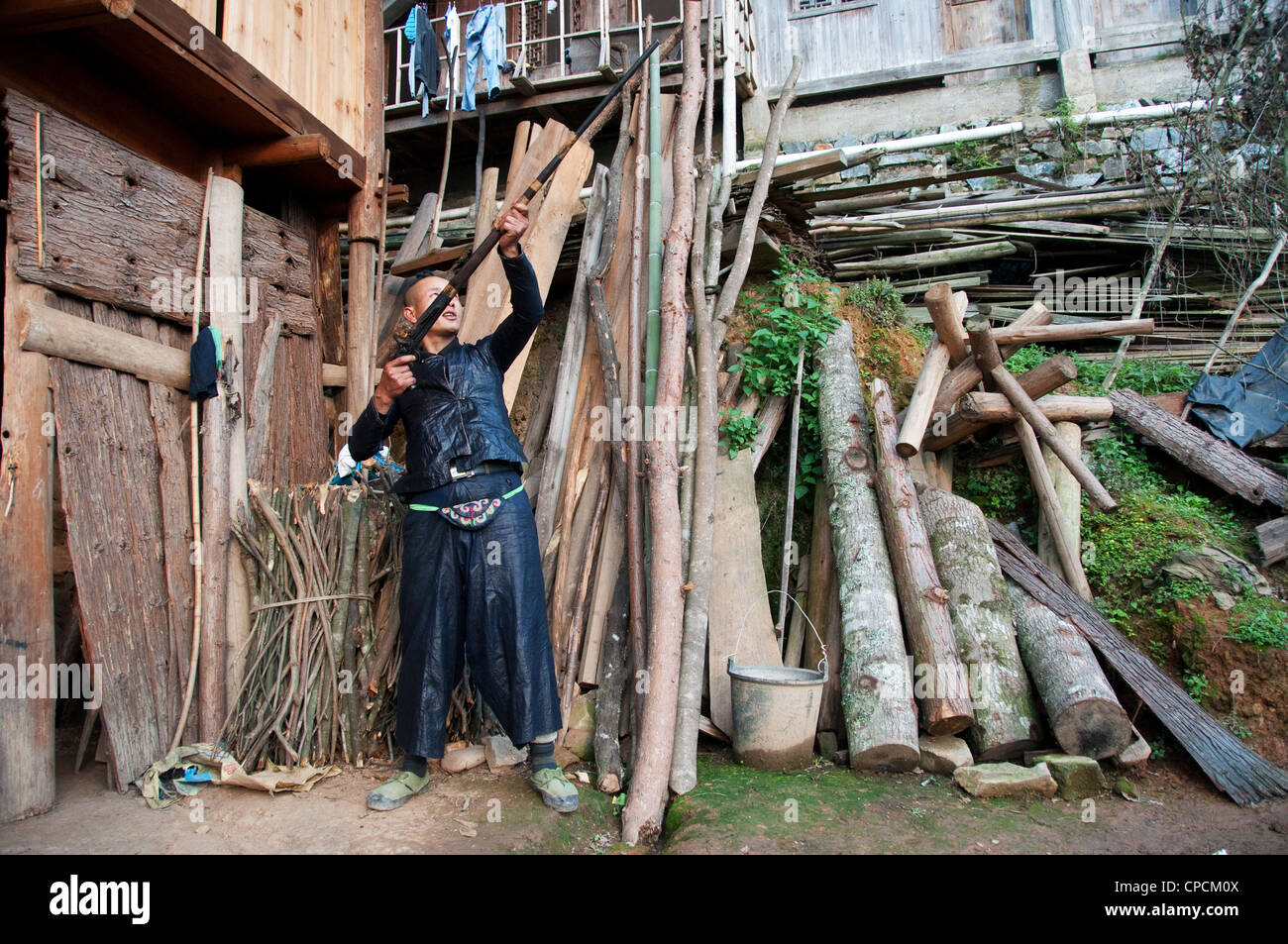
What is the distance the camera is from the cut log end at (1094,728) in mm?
3762

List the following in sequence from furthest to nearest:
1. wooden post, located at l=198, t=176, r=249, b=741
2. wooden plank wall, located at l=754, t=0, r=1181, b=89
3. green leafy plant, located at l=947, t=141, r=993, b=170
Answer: wooden plank wall, located at l=754, t=0, r=1181, b=89 < green leafy plant, located at l=947, t=141, r=993, b=170 < wooden post, located at l=198, t=176, r=249, b=741

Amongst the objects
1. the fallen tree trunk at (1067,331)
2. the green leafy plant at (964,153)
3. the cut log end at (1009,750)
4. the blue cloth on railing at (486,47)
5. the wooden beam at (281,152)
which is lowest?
the cut log end at (1009,750)

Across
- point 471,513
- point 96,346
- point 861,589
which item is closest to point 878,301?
point 861,589

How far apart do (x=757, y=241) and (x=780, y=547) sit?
2.05 metres

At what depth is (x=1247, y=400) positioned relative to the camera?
562cm

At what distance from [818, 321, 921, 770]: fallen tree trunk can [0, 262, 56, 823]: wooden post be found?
3.44 metres

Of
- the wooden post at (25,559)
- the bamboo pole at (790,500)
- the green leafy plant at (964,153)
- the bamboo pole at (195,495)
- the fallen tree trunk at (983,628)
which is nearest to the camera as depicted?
the wooden post at (25,559)

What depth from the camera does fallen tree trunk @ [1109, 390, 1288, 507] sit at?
16.2 ft

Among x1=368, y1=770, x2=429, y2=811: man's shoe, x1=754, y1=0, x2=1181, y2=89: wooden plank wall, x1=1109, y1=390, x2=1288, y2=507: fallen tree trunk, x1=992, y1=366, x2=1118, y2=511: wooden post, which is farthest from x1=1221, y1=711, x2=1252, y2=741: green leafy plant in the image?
x1=754, y1=0, x2=1181, y2=89: wooden plank wall

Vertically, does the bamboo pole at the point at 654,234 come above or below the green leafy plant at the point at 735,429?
above

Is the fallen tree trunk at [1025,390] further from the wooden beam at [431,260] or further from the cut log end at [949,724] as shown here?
the wooden beam at [431,260]

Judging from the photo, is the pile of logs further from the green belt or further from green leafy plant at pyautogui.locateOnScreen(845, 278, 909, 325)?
the green belt

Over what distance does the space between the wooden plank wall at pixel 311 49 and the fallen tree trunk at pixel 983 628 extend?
4342mm

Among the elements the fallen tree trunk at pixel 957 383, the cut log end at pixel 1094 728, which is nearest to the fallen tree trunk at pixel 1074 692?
the cut log end at pixel 1094 728
